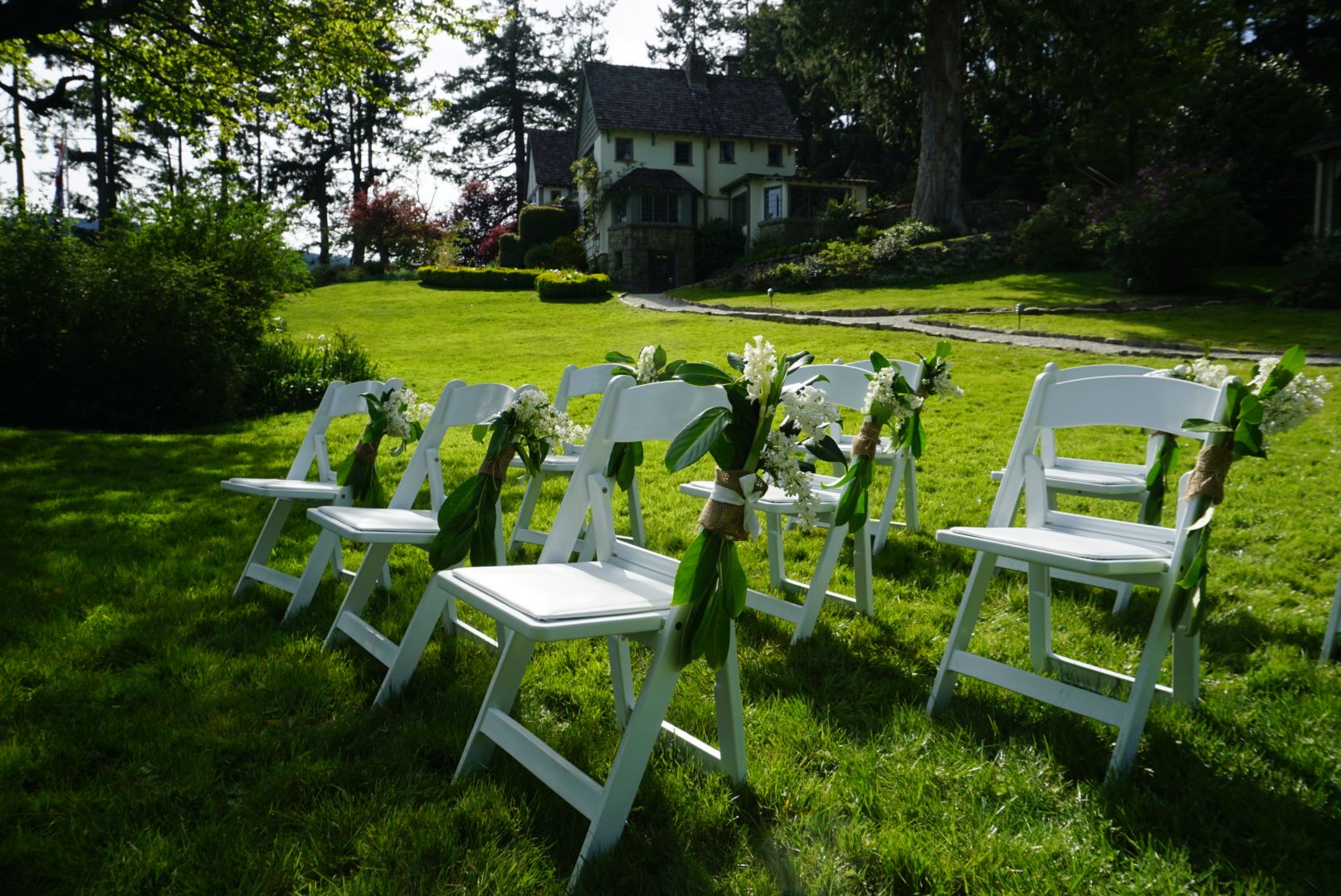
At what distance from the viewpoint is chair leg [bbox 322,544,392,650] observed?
325 centimetres

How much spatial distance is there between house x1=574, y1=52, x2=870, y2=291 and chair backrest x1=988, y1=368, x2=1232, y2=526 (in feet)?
88.1

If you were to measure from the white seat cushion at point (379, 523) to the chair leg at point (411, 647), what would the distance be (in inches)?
10.2

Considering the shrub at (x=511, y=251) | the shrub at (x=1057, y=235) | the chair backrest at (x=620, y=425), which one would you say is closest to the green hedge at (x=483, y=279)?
the shrub at (x=511, y=251)

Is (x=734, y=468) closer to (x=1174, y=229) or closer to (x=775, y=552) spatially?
(x=775, y=552)

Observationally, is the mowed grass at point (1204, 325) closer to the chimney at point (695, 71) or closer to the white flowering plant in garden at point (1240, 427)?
the white flowering plant in garden at point (1240, 427)

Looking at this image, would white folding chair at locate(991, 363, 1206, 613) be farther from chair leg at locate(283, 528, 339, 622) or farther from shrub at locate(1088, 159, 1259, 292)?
shrub at locate(1088, 159, 1259, 292)

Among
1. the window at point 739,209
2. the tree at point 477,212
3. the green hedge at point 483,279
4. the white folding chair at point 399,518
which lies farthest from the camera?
the tree at point 477,212

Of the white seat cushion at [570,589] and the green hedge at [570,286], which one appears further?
the green hedge at [570,286]

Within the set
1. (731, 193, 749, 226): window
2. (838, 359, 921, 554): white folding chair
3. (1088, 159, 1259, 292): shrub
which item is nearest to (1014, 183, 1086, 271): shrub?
(1088, 159, 1259, 292): shrub

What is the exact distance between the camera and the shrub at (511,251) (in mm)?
33500

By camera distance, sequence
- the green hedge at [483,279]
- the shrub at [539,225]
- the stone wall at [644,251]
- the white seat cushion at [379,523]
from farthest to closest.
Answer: the shrub at [539,225]
the stone wall at [644,251]
the green hedge at [483,279]
the white seat cushion at [379,523]

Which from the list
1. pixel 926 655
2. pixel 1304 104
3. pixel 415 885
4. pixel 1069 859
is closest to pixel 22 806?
pixel 415 885

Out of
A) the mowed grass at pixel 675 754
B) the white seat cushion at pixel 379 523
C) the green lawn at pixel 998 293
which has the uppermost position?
the green lawn at pixel 998 293

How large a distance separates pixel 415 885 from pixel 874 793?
4.00 ft
